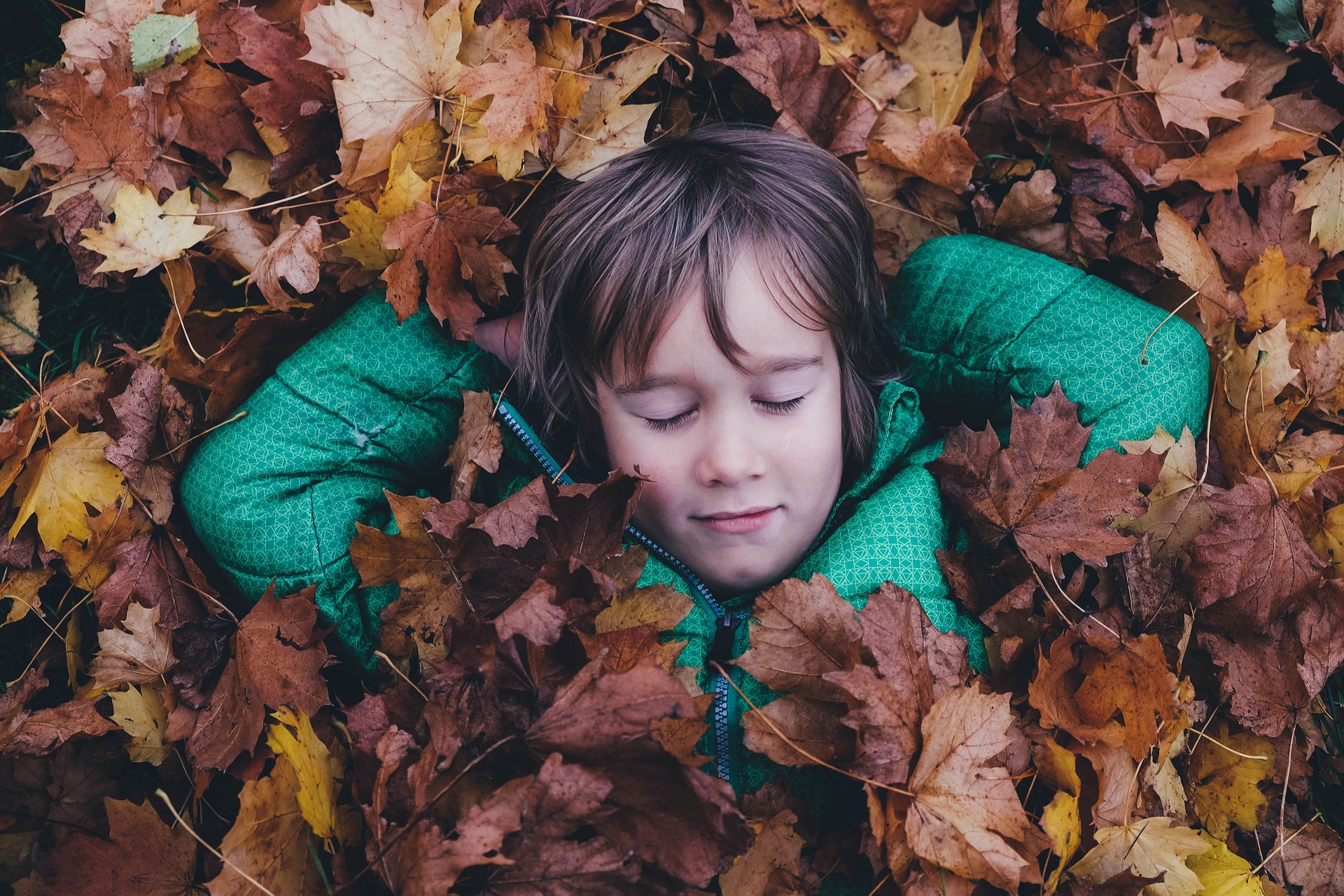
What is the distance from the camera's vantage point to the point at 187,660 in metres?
2.02

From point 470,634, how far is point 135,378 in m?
1.06

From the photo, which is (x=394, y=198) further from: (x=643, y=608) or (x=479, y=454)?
(x=643, y=608)

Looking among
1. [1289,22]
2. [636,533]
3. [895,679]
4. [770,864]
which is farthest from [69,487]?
Answer: [1289,22]

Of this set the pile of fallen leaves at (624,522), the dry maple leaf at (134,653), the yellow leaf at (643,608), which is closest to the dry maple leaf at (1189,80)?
the pile of fallen leaves at (624,522)

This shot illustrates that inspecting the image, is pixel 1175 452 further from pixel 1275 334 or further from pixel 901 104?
pixel 901 104

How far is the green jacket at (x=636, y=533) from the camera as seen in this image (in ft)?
6.90

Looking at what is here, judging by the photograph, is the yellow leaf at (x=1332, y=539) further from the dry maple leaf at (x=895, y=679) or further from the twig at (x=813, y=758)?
the twig at (x=813, y=758)

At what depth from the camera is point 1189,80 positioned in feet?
7.72

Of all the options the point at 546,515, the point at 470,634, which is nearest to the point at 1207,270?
the point at 546,515

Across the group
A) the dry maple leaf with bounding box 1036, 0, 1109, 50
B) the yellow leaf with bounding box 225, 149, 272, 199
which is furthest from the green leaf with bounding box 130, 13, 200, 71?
the dry maple leaf with bounding box 1036, 0, 1109, 50

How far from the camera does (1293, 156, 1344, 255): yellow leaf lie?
232 cm

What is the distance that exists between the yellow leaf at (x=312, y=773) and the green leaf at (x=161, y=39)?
62.7 inches

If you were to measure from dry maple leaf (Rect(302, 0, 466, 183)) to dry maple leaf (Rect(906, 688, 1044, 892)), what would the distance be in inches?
66.1

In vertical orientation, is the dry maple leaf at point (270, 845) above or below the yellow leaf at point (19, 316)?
below
